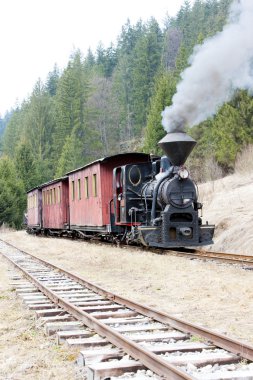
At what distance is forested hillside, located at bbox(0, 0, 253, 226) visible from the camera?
3784 cm

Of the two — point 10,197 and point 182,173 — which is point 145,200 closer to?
point 182,173

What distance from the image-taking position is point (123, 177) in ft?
51.4

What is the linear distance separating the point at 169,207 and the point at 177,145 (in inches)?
67.8

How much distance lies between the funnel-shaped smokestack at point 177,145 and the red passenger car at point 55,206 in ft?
Result: 38.8

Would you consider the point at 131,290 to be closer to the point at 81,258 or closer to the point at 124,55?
the point at 81,258

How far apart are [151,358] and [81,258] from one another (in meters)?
10.9

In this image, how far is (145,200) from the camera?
→ 49.6 feet

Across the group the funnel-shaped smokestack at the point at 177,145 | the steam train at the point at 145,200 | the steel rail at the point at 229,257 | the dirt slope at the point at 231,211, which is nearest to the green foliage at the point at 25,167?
the dirt slope at the point at 231,211

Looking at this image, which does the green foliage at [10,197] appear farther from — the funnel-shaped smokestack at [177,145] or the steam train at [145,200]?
the funnel-shaped smokestack at [177,145]

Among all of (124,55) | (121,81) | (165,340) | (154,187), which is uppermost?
(124,55)

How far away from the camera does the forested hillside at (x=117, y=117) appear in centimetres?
3784

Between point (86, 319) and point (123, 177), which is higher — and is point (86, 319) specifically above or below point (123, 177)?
below

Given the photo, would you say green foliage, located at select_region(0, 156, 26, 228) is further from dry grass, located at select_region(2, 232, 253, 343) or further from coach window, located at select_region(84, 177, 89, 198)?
dry grass, located at select_region(2, 232, 253, 343)

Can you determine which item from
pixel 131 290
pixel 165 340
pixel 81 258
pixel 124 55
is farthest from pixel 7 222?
pixel 124 55
